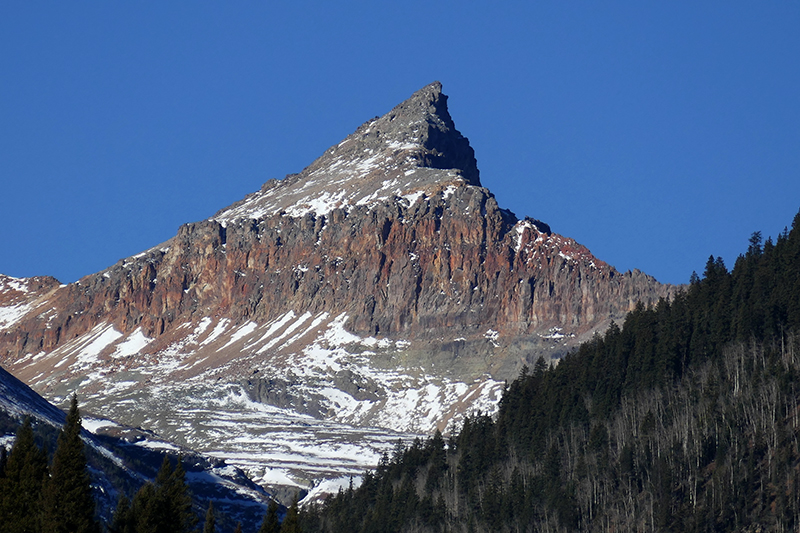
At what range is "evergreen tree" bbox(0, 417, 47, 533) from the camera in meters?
99.3

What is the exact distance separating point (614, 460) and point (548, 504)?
11018 millimetres

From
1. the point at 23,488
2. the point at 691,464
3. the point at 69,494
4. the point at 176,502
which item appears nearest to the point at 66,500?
the point at 69,494

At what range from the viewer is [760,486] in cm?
16212

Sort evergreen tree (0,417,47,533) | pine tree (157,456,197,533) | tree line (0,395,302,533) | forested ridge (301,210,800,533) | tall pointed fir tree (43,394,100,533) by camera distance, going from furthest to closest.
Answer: forested ridge (301,210,800,533) → pine tree (157,456,197,533) → evergreen tree (0,417,47,533) → tree line (0,395,302,533) → tall pointed fir tree (43,394,100,533)

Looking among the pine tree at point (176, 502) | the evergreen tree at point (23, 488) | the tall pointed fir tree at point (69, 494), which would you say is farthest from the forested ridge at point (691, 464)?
the evergreen tree at point (23, 488)

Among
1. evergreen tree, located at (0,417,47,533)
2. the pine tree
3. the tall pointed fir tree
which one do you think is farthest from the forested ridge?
evergreen tree, located at (0,417,47,533)

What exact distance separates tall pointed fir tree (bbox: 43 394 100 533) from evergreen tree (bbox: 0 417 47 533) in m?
1.45

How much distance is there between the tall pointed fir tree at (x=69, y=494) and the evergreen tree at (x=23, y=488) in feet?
4.76

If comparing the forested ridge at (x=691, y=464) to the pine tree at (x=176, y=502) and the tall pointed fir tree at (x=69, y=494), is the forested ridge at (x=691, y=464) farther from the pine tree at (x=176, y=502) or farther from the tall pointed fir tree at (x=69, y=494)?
the tall pointed fir tree at (x=69, y=494)

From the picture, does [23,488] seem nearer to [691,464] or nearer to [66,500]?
[66,500]

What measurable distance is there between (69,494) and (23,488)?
5364mm

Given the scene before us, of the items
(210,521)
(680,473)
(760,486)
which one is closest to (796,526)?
(760,486)

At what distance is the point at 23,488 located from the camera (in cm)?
10188

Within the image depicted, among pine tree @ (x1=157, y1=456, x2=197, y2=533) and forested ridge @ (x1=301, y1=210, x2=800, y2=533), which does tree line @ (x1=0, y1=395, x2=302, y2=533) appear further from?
forested ridge @ (x1=301, y1=210, x2=800, y2=533)
